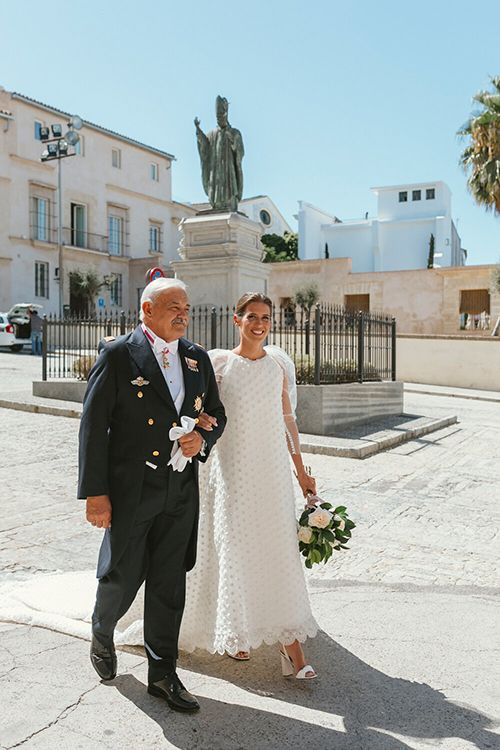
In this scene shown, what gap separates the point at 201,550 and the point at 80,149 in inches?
1569

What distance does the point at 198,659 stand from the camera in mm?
3293

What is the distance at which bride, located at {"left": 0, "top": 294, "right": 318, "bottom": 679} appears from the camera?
3064mm

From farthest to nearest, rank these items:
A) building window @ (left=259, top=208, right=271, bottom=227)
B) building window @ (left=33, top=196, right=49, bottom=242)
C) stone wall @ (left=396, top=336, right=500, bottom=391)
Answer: building window @ (left=259, top=208, right=271, bottom=227), building window @ (left=33, top=196, right=49, bottom=242), stone wall @ (left=396, top=336, right=500, bottom=391)

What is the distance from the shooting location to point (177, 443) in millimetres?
2836

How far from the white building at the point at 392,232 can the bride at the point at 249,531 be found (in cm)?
4739

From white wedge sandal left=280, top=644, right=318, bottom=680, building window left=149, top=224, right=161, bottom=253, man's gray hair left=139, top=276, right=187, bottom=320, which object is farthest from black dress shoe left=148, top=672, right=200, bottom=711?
building window left=149, top=224, right=161, bottom=253

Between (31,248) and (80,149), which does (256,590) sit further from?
(80,149)

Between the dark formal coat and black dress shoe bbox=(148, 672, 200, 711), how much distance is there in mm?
517

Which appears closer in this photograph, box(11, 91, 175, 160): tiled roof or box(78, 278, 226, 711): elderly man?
A: box(78, 278, 226, 711): elderly man

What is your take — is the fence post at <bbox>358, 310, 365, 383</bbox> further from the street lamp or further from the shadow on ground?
the street lamp

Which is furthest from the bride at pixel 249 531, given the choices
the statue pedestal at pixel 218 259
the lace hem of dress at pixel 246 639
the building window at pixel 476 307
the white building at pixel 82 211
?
the white building at pixel 82 211

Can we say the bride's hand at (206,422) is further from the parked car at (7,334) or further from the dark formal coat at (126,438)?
the parked car at (7,334)

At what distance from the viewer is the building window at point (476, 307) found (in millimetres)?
31453

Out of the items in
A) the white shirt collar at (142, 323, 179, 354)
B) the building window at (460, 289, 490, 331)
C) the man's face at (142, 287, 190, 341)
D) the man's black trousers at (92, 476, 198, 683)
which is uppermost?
the building window at (460, 289, 490, 331)
